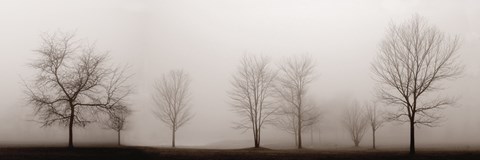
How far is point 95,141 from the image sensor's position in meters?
25.8

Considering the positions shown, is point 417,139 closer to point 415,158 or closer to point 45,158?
point 415,158

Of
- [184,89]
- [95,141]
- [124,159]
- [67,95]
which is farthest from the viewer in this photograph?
[184,89]

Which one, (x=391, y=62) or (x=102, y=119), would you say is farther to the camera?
(x=102, y=119)

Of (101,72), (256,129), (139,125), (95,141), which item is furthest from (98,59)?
(256,129)

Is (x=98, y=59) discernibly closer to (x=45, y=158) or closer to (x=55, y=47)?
(x=55, y=47)

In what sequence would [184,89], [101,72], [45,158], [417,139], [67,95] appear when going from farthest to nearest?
[417,139] < [184,89] < [101,72] < [67,95] < [45,158]

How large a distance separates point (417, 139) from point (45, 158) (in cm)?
9773

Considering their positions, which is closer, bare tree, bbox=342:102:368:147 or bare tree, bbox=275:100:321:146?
bare tree, bbox=275:100:321:146

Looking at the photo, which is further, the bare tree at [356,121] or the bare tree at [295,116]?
the bare tree at [356,121]

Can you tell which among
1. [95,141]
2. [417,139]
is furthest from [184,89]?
[417,139]

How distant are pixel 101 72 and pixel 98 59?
84 cm

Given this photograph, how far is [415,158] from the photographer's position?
18188mm

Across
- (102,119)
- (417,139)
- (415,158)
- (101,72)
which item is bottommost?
(417,139)

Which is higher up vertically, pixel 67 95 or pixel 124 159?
pixel 67 95
